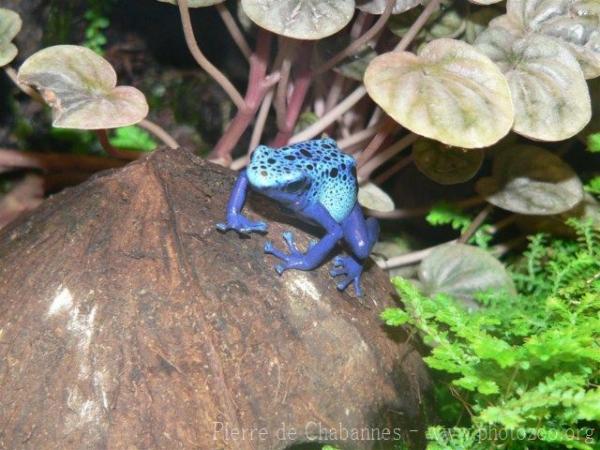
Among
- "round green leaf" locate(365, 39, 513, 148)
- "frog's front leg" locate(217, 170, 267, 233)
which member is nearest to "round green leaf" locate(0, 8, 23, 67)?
"frog's front leg" locate(217, 170, 267, 233)

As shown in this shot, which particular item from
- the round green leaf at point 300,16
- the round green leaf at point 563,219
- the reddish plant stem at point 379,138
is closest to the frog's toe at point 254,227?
the round green leaf at point 300,16

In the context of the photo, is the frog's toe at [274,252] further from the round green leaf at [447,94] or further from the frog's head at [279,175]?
the round green leaf at [447,94]

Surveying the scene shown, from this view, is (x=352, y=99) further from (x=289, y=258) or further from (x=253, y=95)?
(x=289, y=258)

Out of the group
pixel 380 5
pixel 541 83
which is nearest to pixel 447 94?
pixel 541 83

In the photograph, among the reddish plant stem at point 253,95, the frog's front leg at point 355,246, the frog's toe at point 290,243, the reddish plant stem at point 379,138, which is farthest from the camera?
the reddish plant stem at point 253,95

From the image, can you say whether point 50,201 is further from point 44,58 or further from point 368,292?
point 368,292

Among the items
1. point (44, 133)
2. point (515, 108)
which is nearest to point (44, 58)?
point (44, 133)

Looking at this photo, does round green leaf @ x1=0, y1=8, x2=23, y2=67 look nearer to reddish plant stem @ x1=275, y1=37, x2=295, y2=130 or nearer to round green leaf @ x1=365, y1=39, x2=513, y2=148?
reddish plant stem @ x1=275, y1=37, x2=295, y2=130
